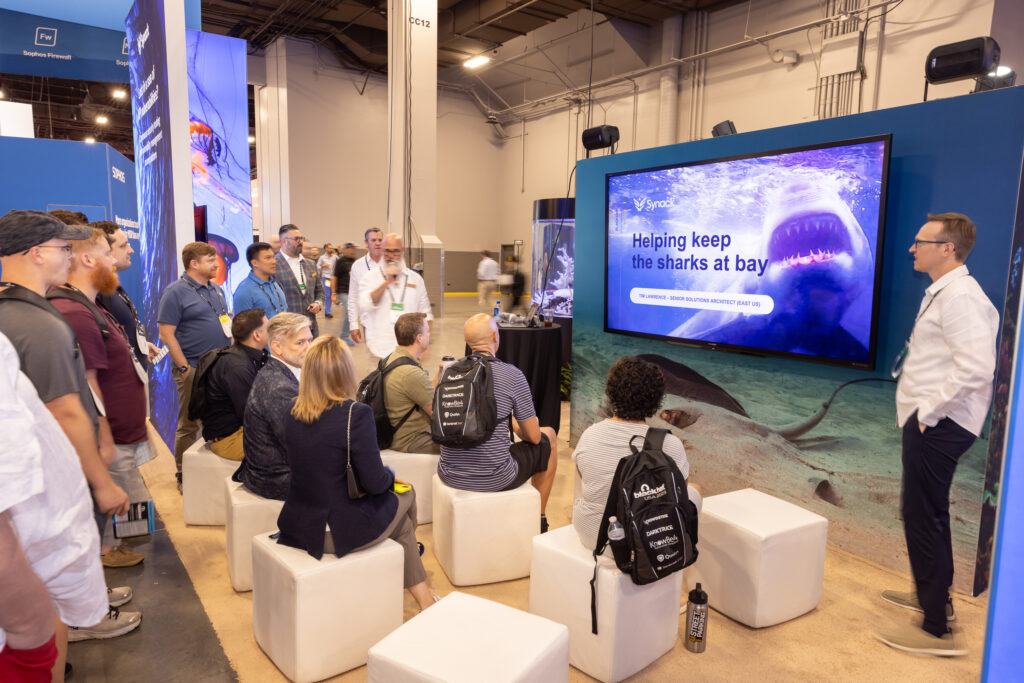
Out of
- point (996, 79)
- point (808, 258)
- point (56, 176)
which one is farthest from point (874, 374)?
point (56, 176)

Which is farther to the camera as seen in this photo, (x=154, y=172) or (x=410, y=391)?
(x=154, y=172)

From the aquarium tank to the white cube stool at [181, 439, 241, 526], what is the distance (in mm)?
4279

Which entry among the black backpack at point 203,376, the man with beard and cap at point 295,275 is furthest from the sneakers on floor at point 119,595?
the man with beard and cap at point 295,275

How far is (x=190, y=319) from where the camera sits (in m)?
3.77

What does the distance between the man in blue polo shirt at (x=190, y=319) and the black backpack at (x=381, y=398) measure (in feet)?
3.67

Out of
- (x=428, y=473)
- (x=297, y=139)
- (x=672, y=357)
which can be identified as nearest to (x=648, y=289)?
(x=672, y=357)

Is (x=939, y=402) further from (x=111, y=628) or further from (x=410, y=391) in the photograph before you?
(x=111, y=628)

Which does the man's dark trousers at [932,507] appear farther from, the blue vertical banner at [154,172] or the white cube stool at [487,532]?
the blue vertical banner at [154,172]

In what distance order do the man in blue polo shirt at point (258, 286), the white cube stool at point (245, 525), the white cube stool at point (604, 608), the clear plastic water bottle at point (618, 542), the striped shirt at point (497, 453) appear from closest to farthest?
1. the clear plastic water bottle at point (618, 542)
2. the white cube stool at point (604, 608)
3. the white cube stool at point (245, 525)
4. the striped shirt at point (497, 453)
5. the man in blue polo shirt at point (258, 286)

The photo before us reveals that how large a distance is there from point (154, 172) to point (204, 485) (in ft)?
9.03

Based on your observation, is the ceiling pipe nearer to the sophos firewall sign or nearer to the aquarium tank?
the aquarium tank

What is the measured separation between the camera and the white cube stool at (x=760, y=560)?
256 cm

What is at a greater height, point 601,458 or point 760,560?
point 601,458

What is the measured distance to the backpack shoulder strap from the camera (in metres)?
2.31
